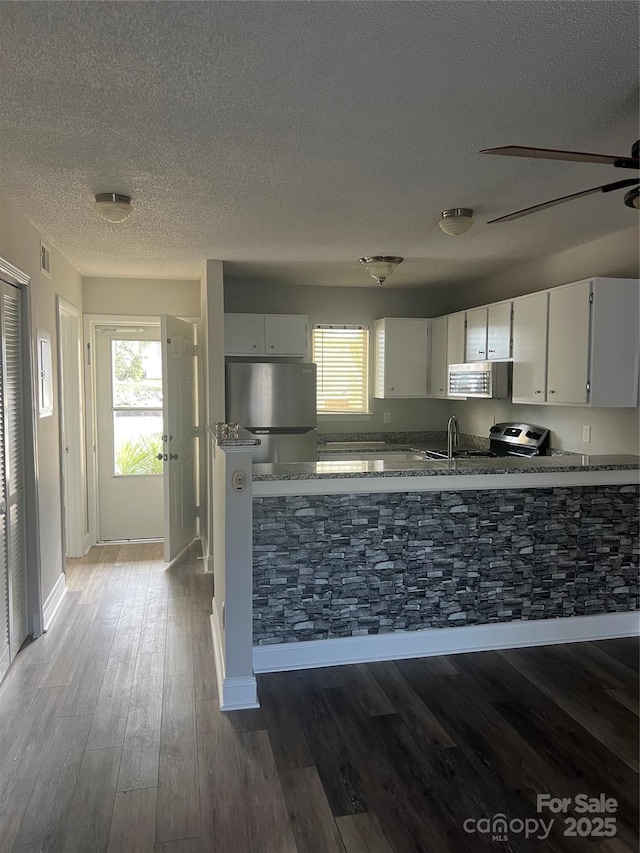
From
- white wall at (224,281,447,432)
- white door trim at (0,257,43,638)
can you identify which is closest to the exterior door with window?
white wall at (224,281,447,432)

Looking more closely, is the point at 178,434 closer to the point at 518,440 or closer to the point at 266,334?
the point at 266,334

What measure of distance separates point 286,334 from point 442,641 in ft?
9.83

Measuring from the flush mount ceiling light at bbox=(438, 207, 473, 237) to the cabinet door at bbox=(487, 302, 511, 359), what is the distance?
4.58 ft

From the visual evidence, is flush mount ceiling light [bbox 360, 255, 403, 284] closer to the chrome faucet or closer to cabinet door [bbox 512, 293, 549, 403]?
cabinet door [bbox 512, 293, 549, 403]

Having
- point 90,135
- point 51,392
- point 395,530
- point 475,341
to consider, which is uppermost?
point 90,135

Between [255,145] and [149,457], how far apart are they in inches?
152

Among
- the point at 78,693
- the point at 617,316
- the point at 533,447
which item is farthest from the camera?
the point at 533,447

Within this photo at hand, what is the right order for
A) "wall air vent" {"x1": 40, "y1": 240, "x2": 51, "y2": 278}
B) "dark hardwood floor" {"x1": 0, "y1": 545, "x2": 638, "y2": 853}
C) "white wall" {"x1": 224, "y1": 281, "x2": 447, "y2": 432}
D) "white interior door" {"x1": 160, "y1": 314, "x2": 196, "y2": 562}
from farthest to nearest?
"white wall" {"x1": 224, "y1": 281, "x2": 447, "y2": 432}
"white interior door" {"x1": 160, "y1": 314, "x2": 196, "y2": 562}
"wall air vent" {"x1": 40, "y1": 240, "x2": 51, "y2": 278}
"dark hardwood floor" {"x1": 0, "y1": 545, "x2": 638, "y2": 853}

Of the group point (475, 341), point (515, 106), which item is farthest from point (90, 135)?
point (475, 341)

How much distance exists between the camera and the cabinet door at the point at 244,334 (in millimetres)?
5113

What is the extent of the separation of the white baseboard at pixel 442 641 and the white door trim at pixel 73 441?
2532mm

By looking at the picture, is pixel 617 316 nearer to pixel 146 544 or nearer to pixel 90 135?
pixel 90 135

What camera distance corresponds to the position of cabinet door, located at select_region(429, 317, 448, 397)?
5.43m

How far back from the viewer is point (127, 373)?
18.0ft
